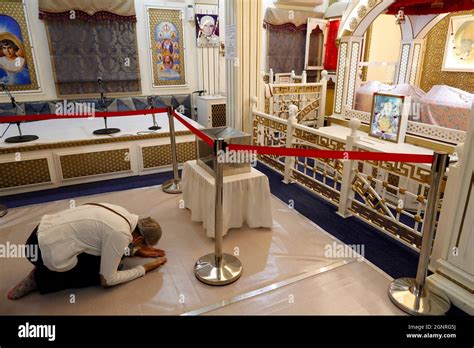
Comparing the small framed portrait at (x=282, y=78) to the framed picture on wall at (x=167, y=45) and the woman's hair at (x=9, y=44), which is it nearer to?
the framed picture on wall at (x=167, y=45)

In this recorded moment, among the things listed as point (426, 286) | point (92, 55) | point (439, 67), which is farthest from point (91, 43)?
point (439, 67)

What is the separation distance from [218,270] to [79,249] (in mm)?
1037

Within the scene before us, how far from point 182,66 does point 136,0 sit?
4.50 feet

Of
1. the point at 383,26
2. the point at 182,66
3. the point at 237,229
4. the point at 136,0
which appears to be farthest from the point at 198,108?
the point at 383,26

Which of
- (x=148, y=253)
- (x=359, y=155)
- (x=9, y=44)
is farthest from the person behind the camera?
(x=9, y=44)

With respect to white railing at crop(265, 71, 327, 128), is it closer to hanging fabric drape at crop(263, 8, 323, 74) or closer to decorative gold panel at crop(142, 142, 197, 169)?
decorative gold panel at crop(142, 142, 197, 169)

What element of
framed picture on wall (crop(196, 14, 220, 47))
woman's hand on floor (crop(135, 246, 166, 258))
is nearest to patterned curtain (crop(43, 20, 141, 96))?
framed picture on wall (crop(196, 14, 220, 47))

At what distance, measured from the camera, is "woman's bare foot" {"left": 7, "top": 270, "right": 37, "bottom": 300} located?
7.94 ft

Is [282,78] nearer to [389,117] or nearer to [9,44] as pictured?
[389,117]

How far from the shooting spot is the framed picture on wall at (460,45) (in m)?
6.04

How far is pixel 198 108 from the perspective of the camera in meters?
6.84

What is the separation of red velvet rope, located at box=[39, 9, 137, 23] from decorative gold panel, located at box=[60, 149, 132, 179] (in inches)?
101

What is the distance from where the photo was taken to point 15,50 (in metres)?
5.40
